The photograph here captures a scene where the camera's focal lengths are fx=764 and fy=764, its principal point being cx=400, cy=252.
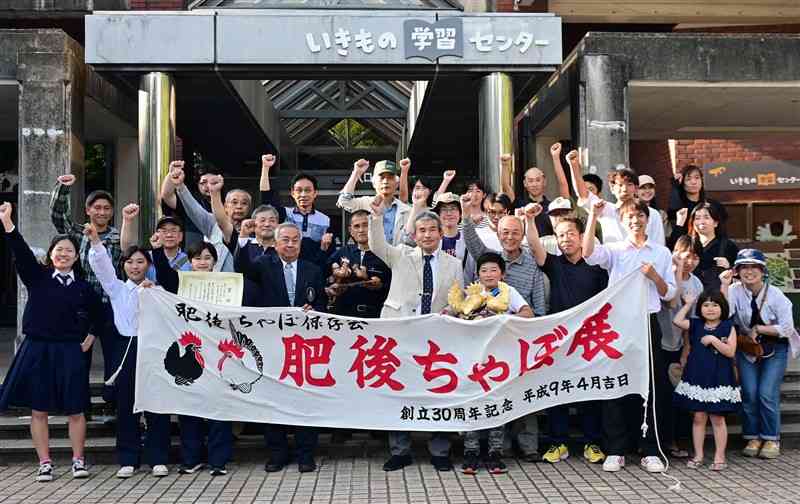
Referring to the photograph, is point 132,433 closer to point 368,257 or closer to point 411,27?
point 368,257

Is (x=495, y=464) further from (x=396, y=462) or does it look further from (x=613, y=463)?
(x=613, y=463)

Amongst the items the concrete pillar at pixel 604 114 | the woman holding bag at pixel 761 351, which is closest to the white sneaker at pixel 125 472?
the woman holding bag at pixel 761 351

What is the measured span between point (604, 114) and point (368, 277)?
3938 mm

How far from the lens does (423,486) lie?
5.20 m

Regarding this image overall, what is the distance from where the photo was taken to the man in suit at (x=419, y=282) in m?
5.60

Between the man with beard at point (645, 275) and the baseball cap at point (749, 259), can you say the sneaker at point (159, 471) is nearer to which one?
the man with beard at point (645, 275)

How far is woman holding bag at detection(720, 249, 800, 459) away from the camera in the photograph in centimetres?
589

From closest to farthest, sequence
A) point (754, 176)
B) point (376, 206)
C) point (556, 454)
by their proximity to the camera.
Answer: point (376, 206), point (556, 454), point (754, 176)

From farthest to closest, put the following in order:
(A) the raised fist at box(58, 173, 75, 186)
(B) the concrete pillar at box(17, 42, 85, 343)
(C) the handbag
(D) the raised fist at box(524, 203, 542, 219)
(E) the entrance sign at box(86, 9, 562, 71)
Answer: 1. (E) the entrance sign at box(86, 9, 562, 71)
2. (B) the concrete pillar at box(17, 42, 85, 343)
3. (A) the raised fist at box(58, 173, 75, 186)
4. (C) the handbag
5. (D) the raised fist at box(524, 203, 542, 219)

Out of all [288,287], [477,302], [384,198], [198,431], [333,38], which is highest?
[333,38]

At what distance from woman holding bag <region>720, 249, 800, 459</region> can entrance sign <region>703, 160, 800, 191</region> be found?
7.55 metres

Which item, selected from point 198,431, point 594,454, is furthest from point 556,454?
point 198,431

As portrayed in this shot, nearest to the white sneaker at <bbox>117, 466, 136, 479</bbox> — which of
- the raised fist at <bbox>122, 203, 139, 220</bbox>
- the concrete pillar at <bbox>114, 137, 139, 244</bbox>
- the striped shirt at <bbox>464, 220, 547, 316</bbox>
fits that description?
the raised fist at <bbox>122, 203, 139, 220</bbox>

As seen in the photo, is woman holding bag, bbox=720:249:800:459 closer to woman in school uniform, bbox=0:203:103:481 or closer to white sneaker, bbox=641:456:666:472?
white sneaker, bbox=641:456:666:472
